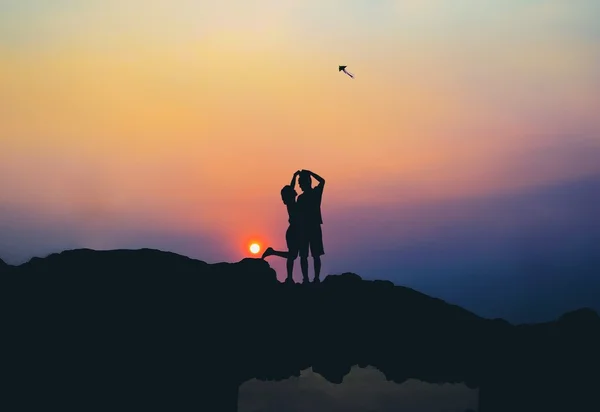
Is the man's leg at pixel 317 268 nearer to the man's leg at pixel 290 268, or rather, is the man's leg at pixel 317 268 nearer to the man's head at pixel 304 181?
the man's leg at pixel 290 268

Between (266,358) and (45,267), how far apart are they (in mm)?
6854

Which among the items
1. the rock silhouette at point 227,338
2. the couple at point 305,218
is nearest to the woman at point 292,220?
the couple at point 305,218

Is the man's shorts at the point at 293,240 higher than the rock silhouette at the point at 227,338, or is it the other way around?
the man's shorts at the point at 293,240

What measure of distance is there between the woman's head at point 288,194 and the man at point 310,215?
0.67 feet

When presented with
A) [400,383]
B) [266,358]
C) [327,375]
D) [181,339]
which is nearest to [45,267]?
[181,339]

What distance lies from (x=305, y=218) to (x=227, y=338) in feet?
12.8

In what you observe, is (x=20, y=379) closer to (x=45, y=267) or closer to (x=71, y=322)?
(x=71, y=322)

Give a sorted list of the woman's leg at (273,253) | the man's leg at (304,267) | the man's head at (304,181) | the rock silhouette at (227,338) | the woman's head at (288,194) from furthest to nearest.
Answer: the woman's leg at (273,253) → the man's leg at (304,267) → the woman's head at (288,194) → the man's head at (304,181) → the rock silhouette at (227,338)

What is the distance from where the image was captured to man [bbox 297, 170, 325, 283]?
54.3ft

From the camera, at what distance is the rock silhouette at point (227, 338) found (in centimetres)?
1497

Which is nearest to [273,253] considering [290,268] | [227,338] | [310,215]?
[290,268]

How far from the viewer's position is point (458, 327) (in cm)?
1727

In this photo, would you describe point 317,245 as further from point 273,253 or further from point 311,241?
point 273,253

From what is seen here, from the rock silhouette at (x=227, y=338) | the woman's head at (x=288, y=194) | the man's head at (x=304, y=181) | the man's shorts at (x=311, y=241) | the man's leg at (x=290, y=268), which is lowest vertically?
the rock silhouette at (x=227, y=338)
